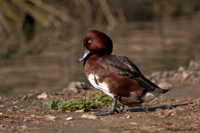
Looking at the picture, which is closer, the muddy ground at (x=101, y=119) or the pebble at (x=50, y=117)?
the muddy ground at (x=101, y=119)

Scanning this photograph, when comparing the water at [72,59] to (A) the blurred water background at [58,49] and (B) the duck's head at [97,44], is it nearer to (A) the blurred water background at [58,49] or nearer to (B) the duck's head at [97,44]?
(A) the blurred water background at [58,49]

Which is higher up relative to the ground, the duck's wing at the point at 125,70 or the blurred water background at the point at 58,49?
the blurred water background at the point at 58,49

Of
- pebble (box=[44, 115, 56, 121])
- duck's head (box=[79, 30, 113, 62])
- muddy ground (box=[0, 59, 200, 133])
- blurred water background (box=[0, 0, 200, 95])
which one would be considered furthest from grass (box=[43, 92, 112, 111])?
blurred water background (box=[0, 0, 200, 95])

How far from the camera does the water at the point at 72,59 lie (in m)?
7.06

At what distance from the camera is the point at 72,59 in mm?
9273

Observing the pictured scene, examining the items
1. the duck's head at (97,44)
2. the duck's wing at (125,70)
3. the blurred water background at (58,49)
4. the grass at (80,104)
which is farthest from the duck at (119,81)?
the blurred water background at (58,49)

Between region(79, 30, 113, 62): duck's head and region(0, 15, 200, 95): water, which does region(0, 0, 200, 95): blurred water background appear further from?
region(79, 30, 113, 62): duck's head

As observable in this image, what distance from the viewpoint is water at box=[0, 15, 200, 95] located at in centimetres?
706

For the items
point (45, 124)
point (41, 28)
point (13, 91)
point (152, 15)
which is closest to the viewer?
point (45, 124)

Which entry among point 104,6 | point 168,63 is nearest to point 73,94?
point 168,63

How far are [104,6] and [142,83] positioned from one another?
783 centimetres

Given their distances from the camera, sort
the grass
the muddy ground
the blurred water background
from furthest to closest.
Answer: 1. the blurred water background
2. the grass
3. the muddy ground

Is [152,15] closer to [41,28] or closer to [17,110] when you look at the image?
[41,28]

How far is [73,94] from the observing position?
510cm
